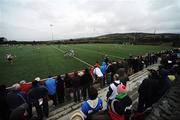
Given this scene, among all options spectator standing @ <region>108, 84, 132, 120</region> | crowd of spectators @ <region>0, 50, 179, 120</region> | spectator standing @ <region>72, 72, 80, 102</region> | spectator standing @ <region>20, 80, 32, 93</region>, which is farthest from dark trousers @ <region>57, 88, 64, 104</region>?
spectator standing @ <region>108, 84, 132, 120</region>

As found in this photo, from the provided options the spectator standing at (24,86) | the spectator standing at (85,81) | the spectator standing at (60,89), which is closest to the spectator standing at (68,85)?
the spectator standing at (60,89)

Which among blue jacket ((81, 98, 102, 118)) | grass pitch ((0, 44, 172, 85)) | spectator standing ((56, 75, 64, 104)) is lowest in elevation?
grass pitch ((0, 44, 172, 85))

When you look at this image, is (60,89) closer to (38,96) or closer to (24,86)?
(24,86)

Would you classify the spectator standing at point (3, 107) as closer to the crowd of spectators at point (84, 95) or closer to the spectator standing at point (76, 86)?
the crowd of spectators at point (84, 95)

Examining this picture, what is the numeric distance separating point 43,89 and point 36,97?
1.47 ft

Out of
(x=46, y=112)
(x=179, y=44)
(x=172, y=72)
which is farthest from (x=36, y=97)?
(x=179, y=44)

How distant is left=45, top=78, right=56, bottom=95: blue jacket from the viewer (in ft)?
30.2

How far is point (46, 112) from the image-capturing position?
8.12 meters

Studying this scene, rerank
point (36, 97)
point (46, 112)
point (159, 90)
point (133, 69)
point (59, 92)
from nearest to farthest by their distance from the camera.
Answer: point (159, 90) → point (36, 97) → point (46, 112) → point (59, 92) → point (133, 69)

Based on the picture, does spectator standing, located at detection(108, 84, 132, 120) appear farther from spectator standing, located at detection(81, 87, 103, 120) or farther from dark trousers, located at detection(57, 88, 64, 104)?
dark trousers, located at detection(57, 88, 64, 104)

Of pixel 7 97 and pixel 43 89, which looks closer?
pixel 7 97

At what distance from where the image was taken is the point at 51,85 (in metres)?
9.24

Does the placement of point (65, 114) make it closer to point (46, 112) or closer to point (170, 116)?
point (46, 112)

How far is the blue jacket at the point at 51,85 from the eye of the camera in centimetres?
920
